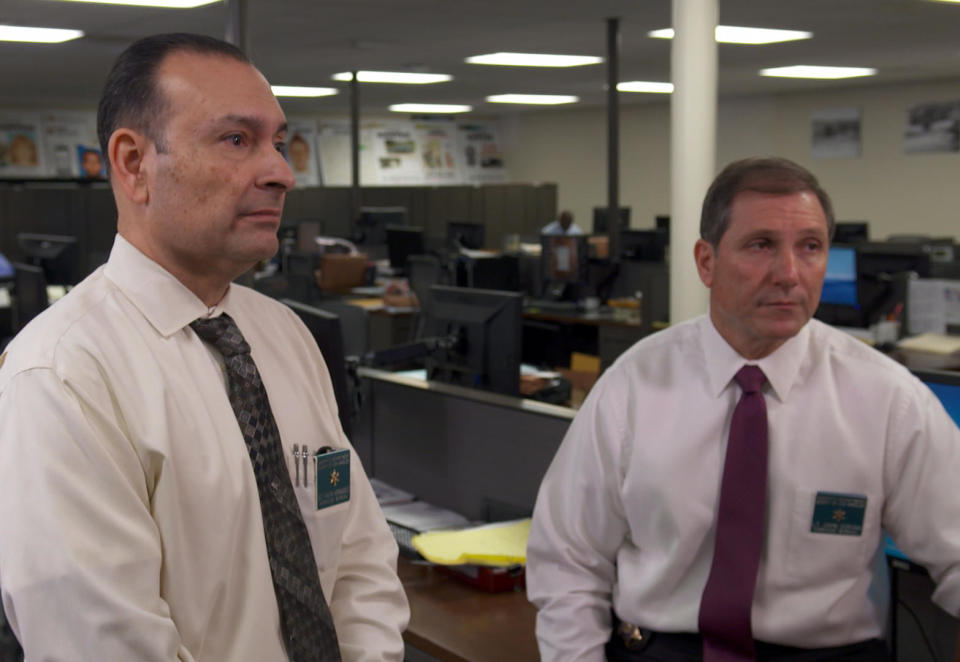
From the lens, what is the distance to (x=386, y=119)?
1552cm

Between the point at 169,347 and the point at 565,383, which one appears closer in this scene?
the point at 169,347

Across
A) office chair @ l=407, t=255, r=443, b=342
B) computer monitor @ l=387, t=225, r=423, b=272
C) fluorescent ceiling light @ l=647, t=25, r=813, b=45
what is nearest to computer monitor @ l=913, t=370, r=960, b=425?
office chair @ l=407, t=255, r=443, b=342

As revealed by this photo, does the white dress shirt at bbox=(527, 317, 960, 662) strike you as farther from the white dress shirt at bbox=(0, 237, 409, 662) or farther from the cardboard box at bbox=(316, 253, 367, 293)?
the cardboard box at bbox=(316, 253, 367, 293)

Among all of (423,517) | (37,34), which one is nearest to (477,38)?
(37,34)

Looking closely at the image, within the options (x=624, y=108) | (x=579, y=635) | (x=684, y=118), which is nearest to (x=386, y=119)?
(x=624, y=108)

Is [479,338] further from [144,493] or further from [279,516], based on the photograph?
[144,493]

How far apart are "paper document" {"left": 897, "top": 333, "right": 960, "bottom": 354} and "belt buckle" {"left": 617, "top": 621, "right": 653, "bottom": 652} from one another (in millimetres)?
3675

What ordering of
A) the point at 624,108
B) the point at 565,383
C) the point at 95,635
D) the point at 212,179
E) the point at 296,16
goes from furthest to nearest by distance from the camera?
the point at 624,108 → the point at 296,16 → the point at 565,383 → the point at 212,179 → the point at 95,635

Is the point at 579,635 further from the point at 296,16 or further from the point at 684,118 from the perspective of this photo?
the point at 296,16

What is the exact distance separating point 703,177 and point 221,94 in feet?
6.18

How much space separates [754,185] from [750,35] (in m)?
6.51

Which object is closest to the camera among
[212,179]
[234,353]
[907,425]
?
[212,179]

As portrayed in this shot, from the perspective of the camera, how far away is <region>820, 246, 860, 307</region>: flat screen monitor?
5824 millimetres

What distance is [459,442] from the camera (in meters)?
2.72
